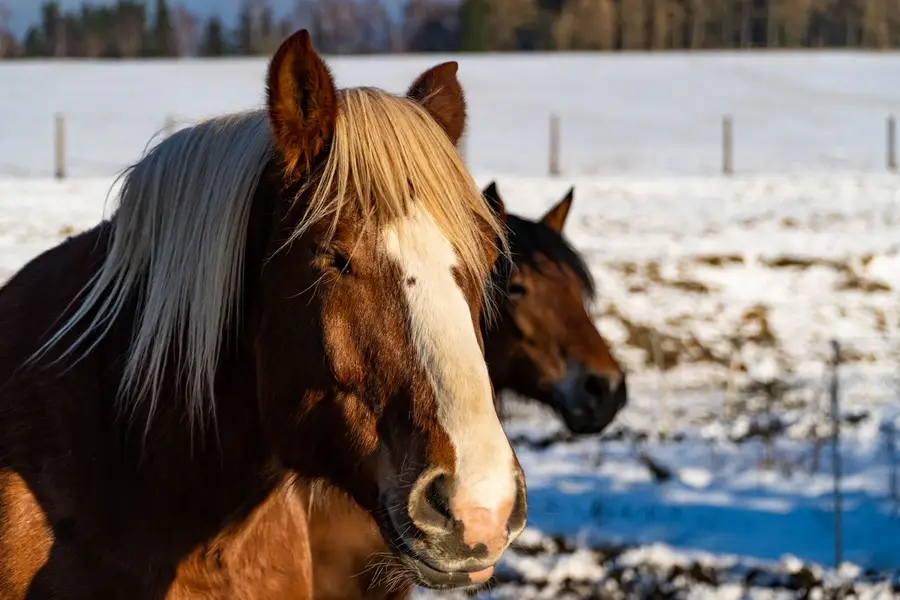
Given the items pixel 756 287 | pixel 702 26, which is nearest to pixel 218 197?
pixel 756 287

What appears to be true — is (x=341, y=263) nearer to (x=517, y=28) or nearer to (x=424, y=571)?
(x=424, y=571)

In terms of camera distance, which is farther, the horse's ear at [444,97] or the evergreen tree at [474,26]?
the evergreen tree at [474,26]

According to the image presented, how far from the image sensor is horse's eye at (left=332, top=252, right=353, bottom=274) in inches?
74.5

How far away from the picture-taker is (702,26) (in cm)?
5553

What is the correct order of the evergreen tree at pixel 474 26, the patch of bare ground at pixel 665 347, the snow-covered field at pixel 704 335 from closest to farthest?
1. the snow-covered field at pixel 704 335
2. the patch of bare ground at pixel 665 347
3. the evergreen tree at pixel 474 26

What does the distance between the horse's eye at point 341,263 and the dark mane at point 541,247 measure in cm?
271

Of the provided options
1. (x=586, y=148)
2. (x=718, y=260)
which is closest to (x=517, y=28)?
(x=586, y=148)

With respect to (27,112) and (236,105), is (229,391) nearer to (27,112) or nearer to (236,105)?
(236,105)

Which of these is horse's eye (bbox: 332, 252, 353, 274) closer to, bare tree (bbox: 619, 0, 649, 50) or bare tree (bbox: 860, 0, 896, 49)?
bare tree (bbox: 619, 0, 649, 50)

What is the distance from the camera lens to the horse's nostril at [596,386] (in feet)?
14.8

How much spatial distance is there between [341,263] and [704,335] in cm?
848

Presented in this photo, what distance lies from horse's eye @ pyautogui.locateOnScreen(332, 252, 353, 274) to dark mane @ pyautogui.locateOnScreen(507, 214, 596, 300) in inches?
107

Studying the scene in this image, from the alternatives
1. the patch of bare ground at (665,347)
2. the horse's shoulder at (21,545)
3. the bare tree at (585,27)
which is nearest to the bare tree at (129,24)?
the bare tree at (585,27)

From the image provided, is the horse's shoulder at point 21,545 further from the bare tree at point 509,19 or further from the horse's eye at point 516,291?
the bare tree at point 509,19
